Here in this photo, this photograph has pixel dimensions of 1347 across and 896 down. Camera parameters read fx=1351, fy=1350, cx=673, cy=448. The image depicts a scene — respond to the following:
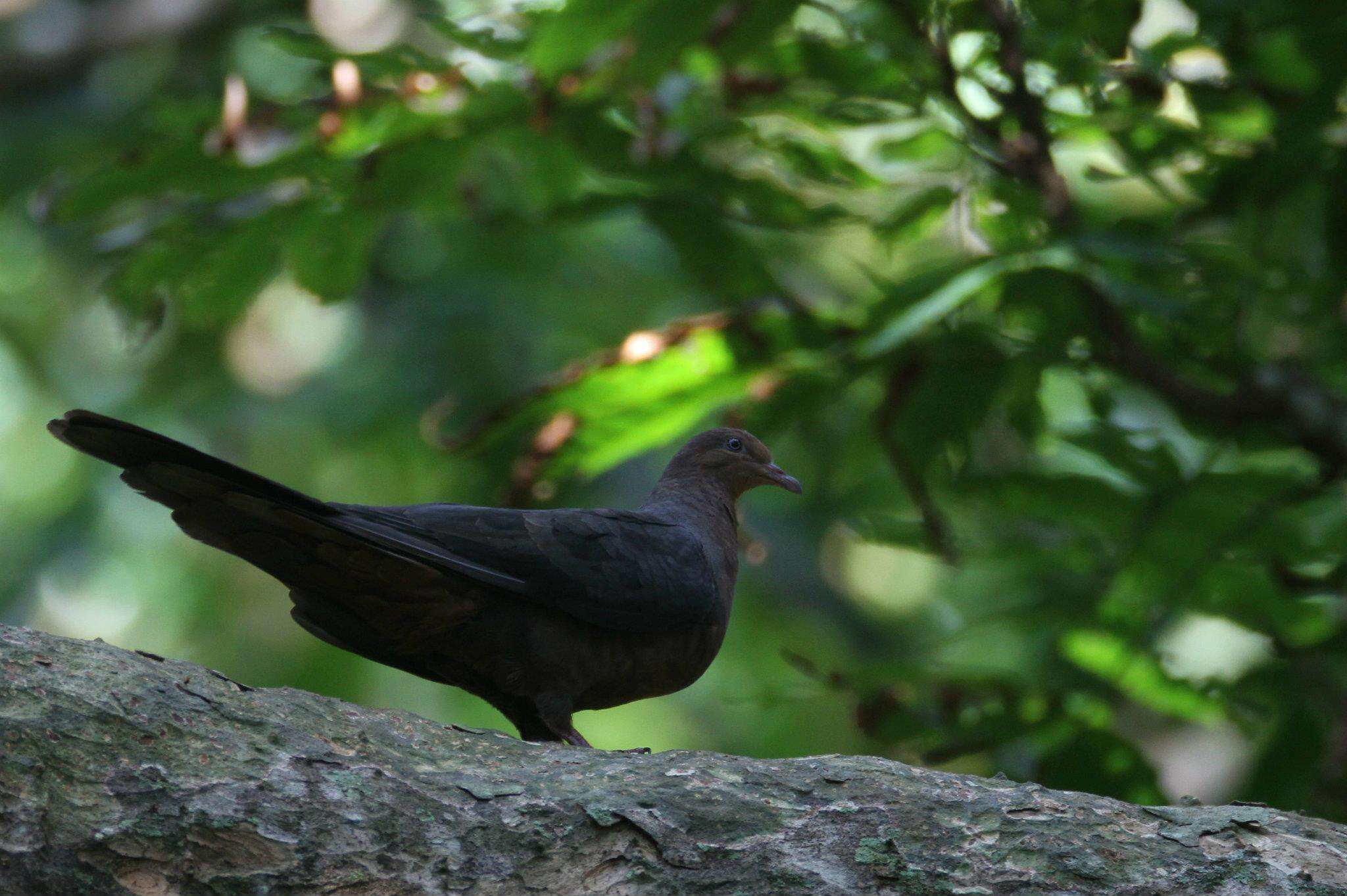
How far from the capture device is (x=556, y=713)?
13.5 feet

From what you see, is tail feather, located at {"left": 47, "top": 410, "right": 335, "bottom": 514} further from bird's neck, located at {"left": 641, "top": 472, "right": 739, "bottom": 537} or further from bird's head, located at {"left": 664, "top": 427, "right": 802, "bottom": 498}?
bird's head, located at {"left": 664, "top": 427, "right": 802, "bottom": 498}

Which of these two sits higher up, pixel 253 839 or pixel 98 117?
pixel 98 117

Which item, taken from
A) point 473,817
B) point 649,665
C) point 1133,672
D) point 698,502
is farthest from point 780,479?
point 473,817

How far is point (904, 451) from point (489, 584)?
142 centimetres

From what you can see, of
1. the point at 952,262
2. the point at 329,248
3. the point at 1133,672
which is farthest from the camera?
the point at 1133,672

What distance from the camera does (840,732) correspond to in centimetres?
927

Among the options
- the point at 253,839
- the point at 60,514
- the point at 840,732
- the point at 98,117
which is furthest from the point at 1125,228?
the point at 60,514

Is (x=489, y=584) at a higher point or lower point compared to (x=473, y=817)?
higher

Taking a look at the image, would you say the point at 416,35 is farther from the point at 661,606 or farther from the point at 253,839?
the point at 253,839

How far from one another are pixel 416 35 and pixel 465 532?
614 centimetres

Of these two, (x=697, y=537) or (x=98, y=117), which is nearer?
(x=697, y=537)

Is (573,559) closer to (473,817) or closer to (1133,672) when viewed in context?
(473,817)

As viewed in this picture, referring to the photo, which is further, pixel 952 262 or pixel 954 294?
pixel 952 262

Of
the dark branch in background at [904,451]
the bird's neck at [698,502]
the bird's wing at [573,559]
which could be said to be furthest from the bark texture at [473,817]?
the bird's neck at [698,502]
